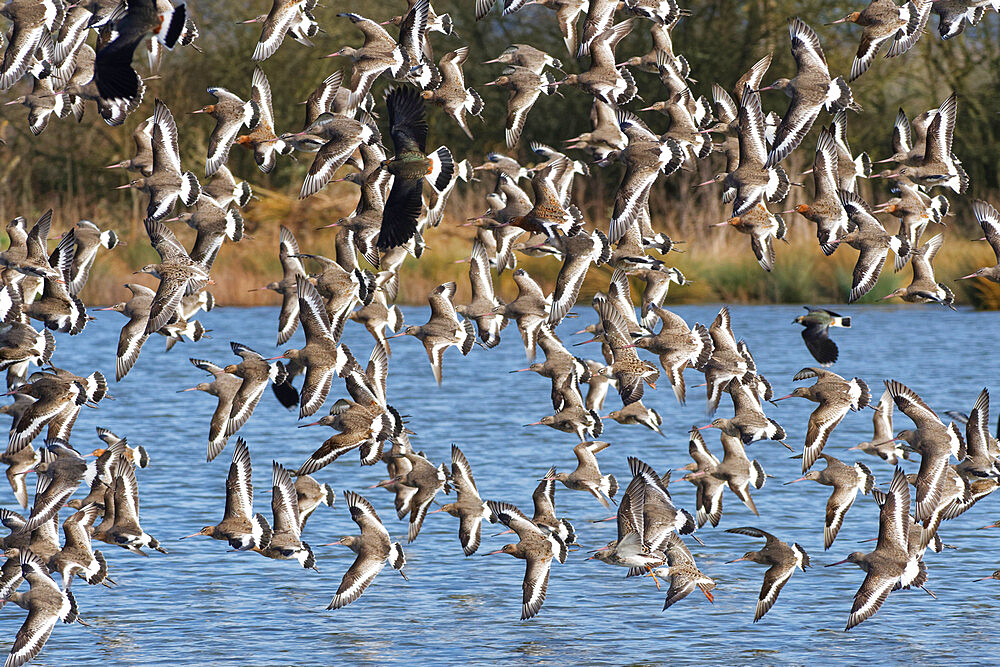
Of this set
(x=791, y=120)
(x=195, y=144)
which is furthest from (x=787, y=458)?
(x=195, y=144)

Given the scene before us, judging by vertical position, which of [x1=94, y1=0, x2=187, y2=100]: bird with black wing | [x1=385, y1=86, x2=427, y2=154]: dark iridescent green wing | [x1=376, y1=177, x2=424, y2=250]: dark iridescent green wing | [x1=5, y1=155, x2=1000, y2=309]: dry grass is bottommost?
[x1=5, y1=155, x2=1000, y2=309]: dry grass

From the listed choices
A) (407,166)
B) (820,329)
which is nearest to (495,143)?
(820,329)

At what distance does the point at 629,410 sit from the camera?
1186 cm

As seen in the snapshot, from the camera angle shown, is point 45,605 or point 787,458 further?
point 787,458

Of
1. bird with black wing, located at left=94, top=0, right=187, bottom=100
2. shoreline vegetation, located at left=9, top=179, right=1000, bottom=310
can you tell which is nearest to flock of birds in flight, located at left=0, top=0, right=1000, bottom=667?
bird with black wing, located at left=94, top=0, right=187, bottom=100

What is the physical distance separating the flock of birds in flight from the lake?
0.59 m

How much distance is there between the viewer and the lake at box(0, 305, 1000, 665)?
38.9 feet

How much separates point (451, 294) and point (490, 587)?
262cm

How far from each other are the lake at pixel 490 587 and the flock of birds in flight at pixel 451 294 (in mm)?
590

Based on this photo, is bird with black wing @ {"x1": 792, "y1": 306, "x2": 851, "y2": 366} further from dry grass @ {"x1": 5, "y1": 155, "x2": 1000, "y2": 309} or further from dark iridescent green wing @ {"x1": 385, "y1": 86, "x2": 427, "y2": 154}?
dry grass @ {"x1": 5, "y1": 155, "x2": 1000, "y2": 309}

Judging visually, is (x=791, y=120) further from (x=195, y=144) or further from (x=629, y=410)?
(x=195, y=144)

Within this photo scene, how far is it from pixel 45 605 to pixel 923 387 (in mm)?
16073

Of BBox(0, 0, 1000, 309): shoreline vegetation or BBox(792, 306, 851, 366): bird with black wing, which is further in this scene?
BBox(0, 0, 1000, 309): shoreline vegetation

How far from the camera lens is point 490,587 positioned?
13.4 metres
